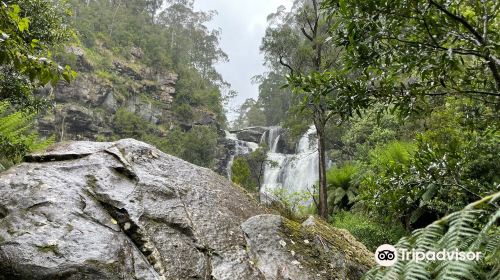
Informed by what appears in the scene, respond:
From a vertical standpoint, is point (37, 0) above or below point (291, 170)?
above

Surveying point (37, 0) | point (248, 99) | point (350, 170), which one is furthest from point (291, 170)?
point (248, 99)

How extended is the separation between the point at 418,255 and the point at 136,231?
258 cm

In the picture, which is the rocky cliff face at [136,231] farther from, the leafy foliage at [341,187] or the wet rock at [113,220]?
the leafy foliage at [341,187]

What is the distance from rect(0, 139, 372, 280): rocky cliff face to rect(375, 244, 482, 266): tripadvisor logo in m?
1.96

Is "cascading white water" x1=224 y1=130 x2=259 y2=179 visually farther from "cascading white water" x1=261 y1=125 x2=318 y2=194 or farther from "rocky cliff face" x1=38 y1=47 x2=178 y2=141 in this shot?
"rocky cliff face" x1=38 y1=47 x2=178 y2=141

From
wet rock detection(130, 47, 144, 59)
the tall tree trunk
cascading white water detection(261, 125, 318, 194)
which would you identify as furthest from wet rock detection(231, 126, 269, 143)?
the tall tree trunk

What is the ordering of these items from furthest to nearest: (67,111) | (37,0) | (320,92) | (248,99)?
(248,99), (67,111), (37,0), (320,92)

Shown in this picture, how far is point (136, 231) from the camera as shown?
3.24 metres

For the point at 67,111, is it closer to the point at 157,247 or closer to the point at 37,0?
the point at 37,0

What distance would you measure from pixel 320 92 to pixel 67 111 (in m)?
29.3

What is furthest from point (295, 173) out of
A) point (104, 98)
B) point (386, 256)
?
point (386, 256)

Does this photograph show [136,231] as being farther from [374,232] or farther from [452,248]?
[374,232]

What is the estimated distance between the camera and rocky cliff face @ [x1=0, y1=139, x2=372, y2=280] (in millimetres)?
2736

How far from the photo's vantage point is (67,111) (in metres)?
28.5
